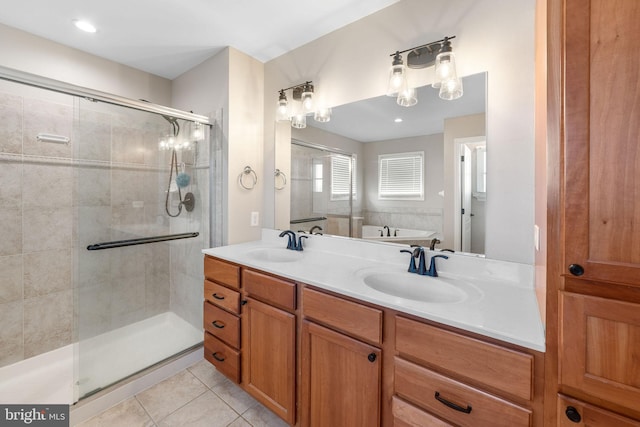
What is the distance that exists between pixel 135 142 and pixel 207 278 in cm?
129

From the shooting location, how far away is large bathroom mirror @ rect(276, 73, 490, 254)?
1.41 metres

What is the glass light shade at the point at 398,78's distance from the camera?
152 centimetres

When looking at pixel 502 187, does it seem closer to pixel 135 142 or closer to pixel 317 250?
pixel 317 250

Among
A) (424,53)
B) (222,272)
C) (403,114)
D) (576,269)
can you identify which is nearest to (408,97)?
(403,114)

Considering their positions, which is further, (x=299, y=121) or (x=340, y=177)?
(x=299, y=121)

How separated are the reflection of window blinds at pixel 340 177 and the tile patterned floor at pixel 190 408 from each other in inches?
58.4

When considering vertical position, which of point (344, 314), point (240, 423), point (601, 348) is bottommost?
point (240, 423)

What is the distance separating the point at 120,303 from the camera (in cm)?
219

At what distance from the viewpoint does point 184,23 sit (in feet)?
6.04

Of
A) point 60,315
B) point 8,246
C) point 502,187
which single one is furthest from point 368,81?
point 60,315

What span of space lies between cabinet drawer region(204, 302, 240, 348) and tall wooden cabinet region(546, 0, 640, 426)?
153 centimetres

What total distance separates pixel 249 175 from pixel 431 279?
1.65 m

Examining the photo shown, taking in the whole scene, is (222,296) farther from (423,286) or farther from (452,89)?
(452,89)

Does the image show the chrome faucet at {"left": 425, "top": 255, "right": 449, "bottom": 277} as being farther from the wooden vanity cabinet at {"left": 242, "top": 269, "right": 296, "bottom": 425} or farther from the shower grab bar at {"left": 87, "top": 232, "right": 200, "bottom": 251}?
the shower grab bar at {"left": 87, "top": 232, "right": 200, "bottom": 251}
